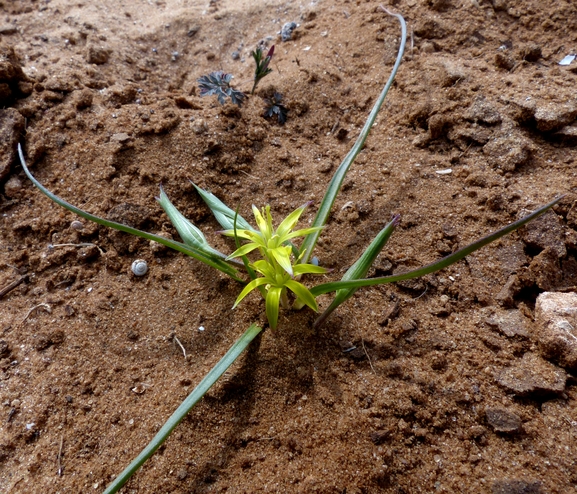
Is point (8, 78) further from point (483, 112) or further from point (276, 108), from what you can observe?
point (483, 112)

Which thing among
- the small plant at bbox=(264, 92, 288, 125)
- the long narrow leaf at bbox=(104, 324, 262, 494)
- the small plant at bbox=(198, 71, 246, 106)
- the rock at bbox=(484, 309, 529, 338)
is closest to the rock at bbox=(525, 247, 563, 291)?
the rock at bbox=(484, 309, 529, 338)

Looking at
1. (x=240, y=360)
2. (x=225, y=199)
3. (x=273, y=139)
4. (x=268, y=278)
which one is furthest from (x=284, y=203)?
(x=240, y=360)

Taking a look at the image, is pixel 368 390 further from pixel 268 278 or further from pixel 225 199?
pixel 225 199

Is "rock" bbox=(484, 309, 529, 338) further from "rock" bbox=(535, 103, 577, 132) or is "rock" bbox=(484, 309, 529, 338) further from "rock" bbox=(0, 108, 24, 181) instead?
"rock" bbox=(0, 108, 24, 181)

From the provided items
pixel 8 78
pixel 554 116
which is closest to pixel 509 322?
pixel 554 116

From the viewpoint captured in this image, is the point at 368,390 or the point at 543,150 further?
the point at 543,150

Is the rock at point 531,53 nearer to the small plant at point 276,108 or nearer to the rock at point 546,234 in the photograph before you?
the rock at point 546,234
